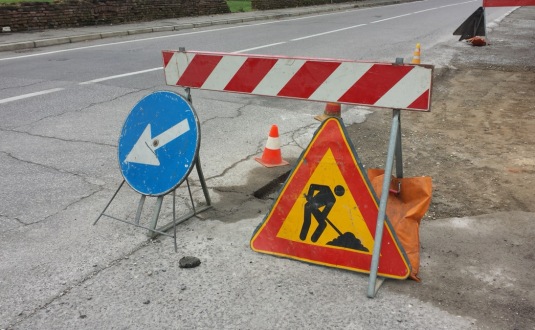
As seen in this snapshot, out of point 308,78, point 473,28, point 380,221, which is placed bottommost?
point 473,28

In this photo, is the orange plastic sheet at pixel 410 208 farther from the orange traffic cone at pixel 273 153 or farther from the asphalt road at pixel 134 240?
the orange traffic cone at pixel 273 153

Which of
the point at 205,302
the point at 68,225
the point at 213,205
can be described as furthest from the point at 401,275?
the point at 68,225

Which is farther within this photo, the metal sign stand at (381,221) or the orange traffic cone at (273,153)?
the orange traffic cone at (273,153)

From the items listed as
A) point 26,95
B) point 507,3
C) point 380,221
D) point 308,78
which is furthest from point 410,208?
point 507,3

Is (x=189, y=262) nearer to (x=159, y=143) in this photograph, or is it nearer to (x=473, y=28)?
(x=159, y=143)

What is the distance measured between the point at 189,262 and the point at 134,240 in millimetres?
580

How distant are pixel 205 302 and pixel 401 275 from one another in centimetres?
123

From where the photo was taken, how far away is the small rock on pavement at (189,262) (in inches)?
127

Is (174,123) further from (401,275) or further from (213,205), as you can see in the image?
(401,275)

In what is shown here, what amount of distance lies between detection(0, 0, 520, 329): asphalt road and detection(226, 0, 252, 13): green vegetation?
17.3m

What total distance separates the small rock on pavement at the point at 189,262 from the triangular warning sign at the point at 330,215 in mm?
420

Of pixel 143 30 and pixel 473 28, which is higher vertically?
pixel 143 30

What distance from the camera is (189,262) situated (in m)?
3.24

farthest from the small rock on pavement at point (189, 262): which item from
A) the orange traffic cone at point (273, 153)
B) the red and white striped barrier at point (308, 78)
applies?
the orange traffic cone at point (273, 153)
